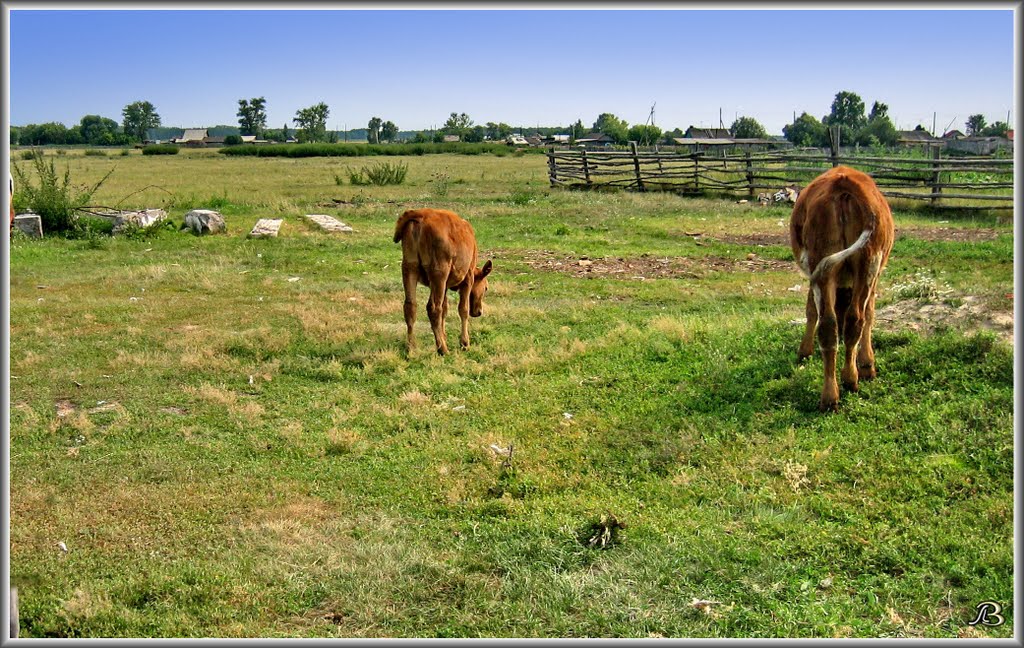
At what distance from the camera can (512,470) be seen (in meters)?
5.88

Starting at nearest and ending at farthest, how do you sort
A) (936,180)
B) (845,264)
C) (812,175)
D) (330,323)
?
(845,264)
(330,323)
(936,180)
(812,175)

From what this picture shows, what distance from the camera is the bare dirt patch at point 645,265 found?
14.1m

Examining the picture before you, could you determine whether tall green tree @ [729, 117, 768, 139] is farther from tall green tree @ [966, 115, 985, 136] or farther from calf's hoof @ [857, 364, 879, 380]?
calf's hoof @ [857, 364, 879, 380]

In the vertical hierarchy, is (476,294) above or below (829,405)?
above

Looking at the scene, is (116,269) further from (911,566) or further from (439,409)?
(911,566)

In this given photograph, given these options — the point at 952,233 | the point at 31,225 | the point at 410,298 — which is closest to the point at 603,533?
the point at 410,298

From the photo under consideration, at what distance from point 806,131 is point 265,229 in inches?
2994

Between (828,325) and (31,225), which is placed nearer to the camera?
(828,325)

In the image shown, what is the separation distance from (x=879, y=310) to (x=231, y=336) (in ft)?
25.5
